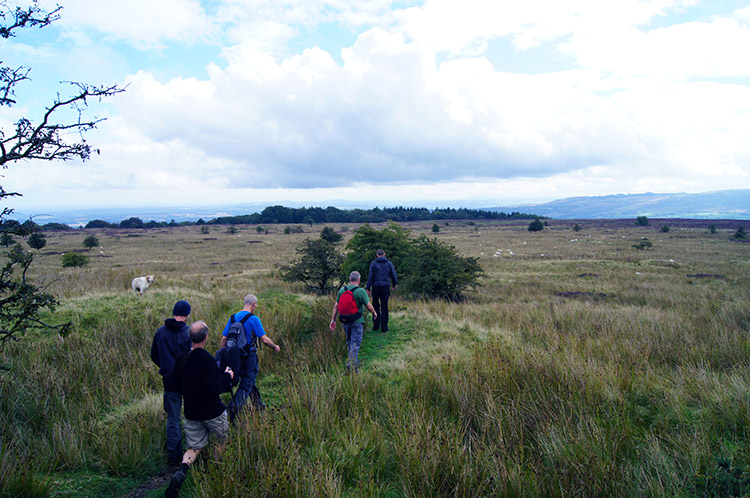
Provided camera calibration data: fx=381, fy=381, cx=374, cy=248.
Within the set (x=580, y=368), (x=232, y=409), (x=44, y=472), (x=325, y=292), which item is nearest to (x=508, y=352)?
(x=580, y=368)

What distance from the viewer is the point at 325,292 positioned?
1653cm

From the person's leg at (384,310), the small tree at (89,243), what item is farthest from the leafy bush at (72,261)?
the person's leg at (384,310)

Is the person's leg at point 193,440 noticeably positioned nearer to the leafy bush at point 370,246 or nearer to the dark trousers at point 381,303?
the dark trousers at point 381,303

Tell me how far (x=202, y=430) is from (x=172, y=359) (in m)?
1.07

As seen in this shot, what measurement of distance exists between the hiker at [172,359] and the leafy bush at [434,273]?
35.7ft

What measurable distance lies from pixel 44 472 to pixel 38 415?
1.74 metres

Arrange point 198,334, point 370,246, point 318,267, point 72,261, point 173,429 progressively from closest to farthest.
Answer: point 198,334 < point 173,429 < point 370,246 < point 318,267 < point 72,261

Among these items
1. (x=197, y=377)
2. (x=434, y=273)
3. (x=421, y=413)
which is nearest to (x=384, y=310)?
(x=421, y=413)

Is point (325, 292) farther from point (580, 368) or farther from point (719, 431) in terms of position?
point (719, 431)

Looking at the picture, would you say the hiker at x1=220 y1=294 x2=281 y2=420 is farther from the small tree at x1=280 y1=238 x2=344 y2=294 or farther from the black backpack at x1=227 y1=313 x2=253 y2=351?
the small tree at x1=280 y1=238 x2=344 y2=294

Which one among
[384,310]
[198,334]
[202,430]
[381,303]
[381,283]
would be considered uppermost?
[198,334]

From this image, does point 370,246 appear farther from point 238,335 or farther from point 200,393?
point 200,393

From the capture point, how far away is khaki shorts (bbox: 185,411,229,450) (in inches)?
163

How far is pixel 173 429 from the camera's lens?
4516 millimetres
